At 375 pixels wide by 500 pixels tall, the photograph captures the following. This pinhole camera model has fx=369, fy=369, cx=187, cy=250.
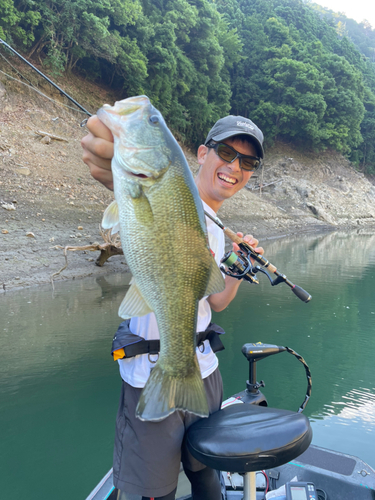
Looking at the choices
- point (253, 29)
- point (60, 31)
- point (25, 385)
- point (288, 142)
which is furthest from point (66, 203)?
point (253, 29)

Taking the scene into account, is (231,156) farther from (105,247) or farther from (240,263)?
(105,247)

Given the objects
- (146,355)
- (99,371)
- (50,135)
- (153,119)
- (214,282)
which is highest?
(50,135)

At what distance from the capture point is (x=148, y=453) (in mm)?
1971

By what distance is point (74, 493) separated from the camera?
3.92 meters

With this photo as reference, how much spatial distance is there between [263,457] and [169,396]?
22.2 inches

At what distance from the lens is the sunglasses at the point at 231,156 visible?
98.3 inches

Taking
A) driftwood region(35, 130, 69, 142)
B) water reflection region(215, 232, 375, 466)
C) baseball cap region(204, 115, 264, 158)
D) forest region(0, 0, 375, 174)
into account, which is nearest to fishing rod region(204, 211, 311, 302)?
baseball cap region(204, 115, 264, 158)

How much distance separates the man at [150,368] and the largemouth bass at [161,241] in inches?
8.2

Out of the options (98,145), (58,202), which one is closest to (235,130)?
(98,145)

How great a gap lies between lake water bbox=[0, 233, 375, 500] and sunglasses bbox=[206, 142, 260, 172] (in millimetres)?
3740

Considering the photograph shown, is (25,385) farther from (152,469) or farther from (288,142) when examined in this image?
(288,142)

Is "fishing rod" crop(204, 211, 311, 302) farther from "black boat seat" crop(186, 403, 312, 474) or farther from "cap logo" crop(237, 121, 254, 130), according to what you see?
"black boat seat" crop(186, 403, 312, 474)

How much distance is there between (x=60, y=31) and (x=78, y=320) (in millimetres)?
20121

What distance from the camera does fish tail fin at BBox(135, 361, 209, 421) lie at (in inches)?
69.7
